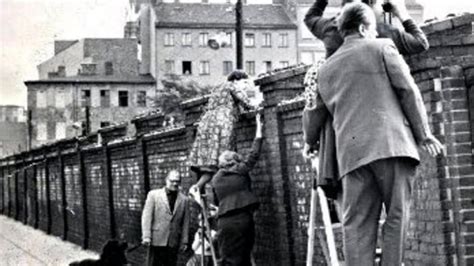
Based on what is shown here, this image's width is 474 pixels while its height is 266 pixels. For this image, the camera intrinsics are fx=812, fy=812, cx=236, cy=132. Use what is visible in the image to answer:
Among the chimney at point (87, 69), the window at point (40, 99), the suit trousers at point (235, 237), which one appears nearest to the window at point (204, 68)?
the chimney at point (87, 69)

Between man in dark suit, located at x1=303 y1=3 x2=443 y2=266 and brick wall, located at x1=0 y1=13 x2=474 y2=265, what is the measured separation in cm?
91

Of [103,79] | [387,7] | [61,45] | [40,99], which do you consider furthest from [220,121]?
[61,45]

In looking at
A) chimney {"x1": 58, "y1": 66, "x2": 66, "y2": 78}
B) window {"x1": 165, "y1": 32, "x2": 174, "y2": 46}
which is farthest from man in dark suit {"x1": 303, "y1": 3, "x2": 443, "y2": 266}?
chimney {"x1": 58, "y1": 66, "x2": 66, "y2": 78}

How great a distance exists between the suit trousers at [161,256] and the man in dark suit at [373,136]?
19.8 feet

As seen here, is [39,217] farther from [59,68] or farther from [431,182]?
[59,68]

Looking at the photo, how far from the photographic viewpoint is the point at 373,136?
15.9 feet

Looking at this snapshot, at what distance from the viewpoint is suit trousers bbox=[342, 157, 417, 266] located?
4867mm

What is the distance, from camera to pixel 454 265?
225 inches

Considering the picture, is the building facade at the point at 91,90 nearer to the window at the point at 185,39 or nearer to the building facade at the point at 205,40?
the building facade at the point at 205,40

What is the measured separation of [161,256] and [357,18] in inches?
257

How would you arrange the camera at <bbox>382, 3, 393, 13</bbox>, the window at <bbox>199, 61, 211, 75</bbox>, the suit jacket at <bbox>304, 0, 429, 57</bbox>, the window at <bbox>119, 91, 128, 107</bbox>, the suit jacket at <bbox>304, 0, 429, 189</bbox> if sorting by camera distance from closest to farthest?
the suit jacket at <bbox>304, 0, 429, 189</bbox> → the suit jacket at <bbox>304, 0, 429, 57</bbox> → the camera at <bbox>382, 3, 393, 13</bbox> → the window at <bbox>199, 61, 211, 75</bbox> → the window at <bbox>119, 91, 128, 107</bbox>

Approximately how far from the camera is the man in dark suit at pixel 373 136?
4.86m

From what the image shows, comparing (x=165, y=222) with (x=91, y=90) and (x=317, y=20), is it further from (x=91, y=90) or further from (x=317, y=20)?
(x=91, y=90)

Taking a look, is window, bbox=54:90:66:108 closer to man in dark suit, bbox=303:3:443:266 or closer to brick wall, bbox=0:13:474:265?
brick wall, bbox=0:13:474:265
